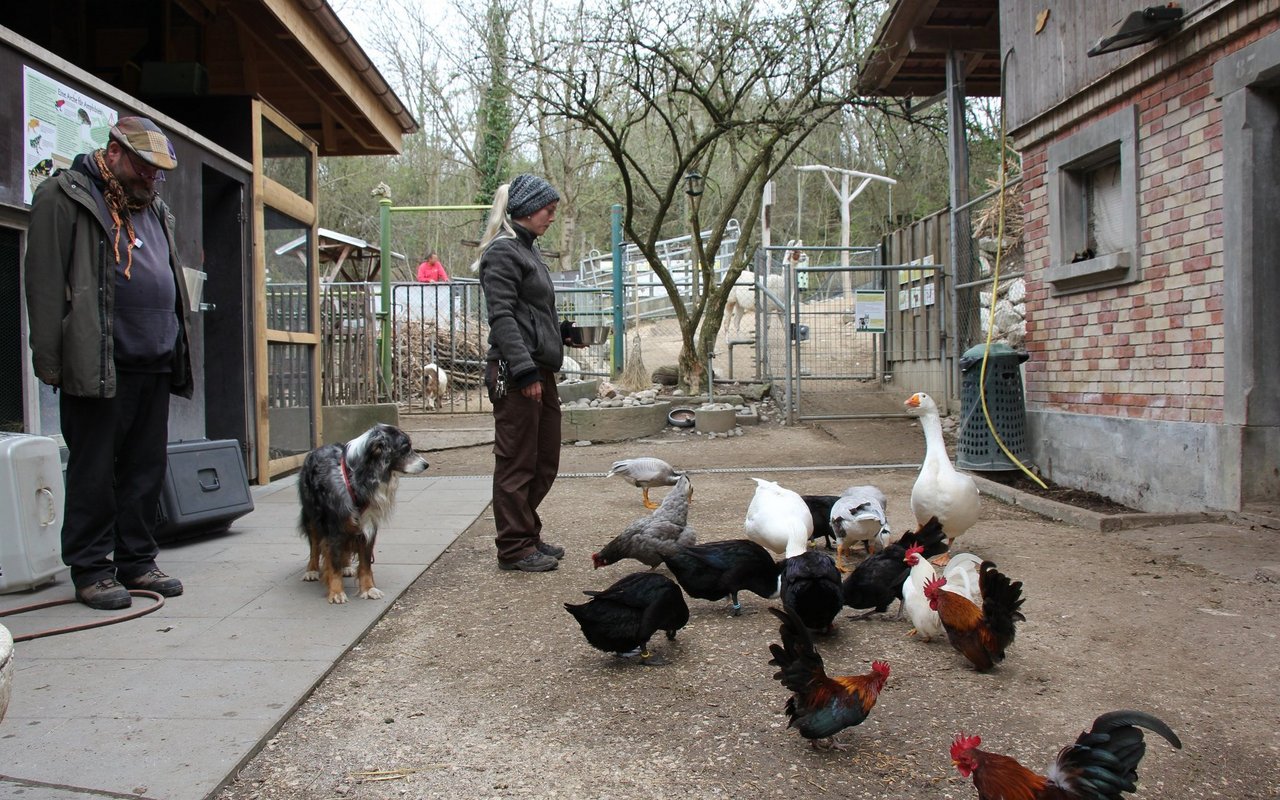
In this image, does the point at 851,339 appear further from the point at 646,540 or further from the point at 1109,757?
the point at 1109,757

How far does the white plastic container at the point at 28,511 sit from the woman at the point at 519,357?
2163mm

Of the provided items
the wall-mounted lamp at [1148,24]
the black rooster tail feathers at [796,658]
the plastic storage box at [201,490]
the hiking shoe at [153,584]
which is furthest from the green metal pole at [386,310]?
the black rooster tail feathers at [796,658]

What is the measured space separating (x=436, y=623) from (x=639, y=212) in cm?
2814

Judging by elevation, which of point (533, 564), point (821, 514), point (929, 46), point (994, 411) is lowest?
point (533, 564)

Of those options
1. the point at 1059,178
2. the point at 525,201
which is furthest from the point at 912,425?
the point at 525,201

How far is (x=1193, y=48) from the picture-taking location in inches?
239

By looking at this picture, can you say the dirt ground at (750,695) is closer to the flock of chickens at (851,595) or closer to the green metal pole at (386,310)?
the flock of chickens at (851,595)

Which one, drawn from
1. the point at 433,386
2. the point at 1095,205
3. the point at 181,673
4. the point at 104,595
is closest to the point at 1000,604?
the point at 181,673

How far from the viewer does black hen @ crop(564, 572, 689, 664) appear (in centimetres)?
347

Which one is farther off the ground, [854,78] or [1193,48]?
[854,78]

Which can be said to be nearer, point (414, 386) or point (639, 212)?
point (414, 386)

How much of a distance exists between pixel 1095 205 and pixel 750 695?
643cm

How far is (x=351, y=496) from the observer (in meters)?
4.31

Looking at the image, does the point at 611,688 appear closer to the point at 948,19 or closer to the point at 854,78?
the point at 948,19
